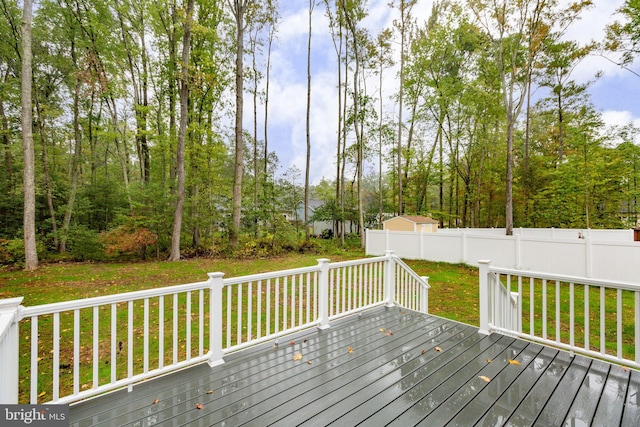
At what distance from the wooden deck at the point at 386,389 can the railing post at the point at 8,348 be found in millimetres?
464

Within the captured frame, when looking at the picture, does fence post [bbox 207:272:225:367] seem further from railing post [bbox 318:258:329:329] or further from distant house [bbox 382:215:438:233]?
distant house [bbox 382:215:438:233]

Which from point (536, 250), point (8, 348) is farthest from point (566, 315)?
point (8, 348)

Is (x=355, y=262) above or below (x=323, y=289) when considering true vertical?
above

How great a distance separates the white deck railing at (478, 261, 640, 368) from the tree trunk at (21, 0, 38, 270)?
11265 millimetres

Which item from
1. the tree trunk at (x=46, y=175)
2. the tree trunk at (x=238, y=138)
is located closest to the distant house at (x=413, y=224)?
the tree trunk at (x=238, y=138)

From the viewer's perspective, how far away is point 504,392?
2.13 m

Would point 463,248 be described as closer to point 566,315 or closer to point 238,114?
point 566,315

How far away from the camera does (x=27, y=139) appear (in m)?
7.78

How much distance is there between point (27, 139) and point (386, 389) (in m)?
10.9

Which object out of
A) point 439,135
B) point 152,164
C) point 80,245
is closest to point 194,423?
point 80,245

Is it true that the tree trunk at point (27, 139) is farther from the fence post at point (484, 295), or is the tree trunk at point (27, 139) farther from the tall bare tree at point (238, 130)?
the fence post at point (484, 295)

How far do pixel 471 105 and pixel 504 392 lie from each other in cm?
1510

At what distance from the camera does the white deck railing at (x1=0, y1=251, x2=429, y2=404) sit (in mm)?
1726

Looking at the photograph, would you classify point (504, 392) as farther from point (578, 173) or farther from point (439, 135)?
point (439, 135)
